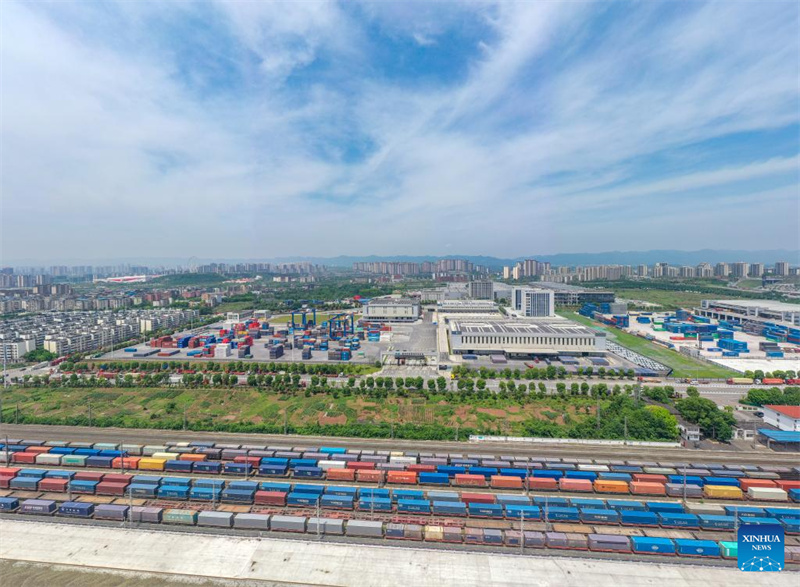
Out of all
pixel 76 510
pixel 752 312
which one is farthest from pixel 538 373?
pixel 752 312

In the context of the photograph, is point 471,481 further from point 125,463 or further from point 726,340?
point 726,340

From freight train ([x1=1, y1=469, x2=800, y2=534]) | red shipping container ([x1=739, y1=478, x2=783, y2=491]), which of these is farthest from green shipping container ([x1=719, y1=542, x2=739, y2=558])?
red shipping container ([x1=739, y1=478, x2=783, y2=491])

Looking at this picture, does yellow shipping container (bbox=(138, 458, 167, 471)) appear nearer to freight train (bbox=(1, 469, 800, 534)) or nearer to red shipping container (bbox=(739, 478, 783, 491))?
freight train (bbox=(1, 469, 800, 534))

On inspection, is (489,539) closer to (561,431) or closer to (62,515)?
(561,431)

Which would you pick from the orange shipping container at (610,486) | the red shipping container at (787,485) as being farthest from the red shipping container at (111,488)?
the red shipping container at (787,485)

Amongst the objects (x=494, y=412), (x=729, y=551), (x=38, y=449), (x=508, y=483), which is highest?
(x=38, y=449)

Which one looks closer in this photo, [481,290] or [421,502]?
[421,502]

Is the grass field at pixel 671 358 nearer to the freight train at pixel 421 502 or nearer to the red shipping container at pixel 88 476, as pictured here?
the freight train at pixel 421 502

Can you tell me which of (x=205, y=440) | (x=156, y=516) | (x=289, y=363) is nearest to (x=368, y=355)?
(x=289, y=363)
